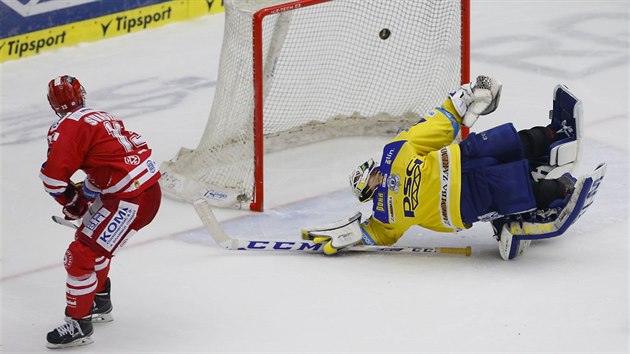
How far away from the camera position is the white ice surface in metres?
4.56

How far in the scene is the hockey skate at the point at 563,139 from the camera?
5.06m

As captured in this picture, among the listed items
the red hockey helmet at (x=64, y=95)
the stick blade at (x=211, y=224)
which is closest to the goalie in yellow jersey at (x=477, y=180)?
the stick blade at (x=211, y=224)

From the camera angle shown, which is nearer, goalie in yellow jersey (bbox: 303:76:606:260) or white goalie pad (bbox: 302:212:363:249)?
goalie in yellow jersey (bbox: 303:76:606:260)

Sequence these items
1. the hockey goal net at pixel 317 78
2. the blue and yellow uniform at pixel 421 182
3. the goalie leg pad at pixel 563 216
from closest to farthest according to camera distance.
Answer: the goalie leg pad at pixel 563 216 → the blue and yellow uniform at pixel 421 182 → the hockey goal net at pixel 317 78

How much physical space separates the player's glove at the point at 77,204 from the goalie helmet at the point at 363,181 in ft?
3.52

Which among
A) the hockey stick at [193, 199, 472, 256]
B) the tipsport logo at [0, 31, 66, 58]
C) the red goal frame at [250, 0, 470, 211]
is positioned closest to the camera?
the hockey stick at [193, 199, 472, 256]

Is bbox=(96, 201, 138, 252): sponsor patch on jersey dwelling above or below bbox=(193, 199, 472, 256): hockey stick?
above

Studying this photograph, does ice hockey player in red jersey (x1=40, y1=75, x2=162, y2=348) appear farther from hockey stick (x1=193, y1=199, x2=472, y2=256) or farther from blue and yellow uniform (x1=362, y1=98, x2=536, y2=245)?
blue and yellow uniform (x1=362, y1=98, x2=536, y2=245)

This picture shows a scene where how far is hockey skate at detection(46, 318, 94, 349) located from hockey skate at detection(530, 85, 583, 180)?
5.92ft

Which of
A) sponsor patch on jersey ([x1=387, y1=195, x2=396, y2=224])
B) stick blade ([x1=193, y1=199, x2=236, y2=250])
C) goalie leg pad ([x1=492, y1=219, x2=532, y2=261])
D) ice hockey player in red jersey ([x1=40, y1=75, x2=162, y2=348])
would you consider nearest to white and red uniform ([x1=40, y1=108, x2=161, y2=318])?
ice hockey player in red jersey ([x1=40, y1=75, x2=162, y2=348])

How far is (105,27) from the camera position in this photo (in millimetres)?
8188

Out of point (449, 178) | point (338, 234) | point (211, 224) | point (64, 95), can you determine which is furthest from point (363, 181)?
point (64, 95)

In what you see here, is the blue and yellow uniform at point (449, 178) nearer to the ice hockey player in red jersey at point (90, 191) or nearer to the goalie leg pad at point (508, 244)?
the goalie leg pad at point (508, 244)

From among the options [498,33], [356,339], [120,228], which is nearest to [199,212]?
[120,228]
